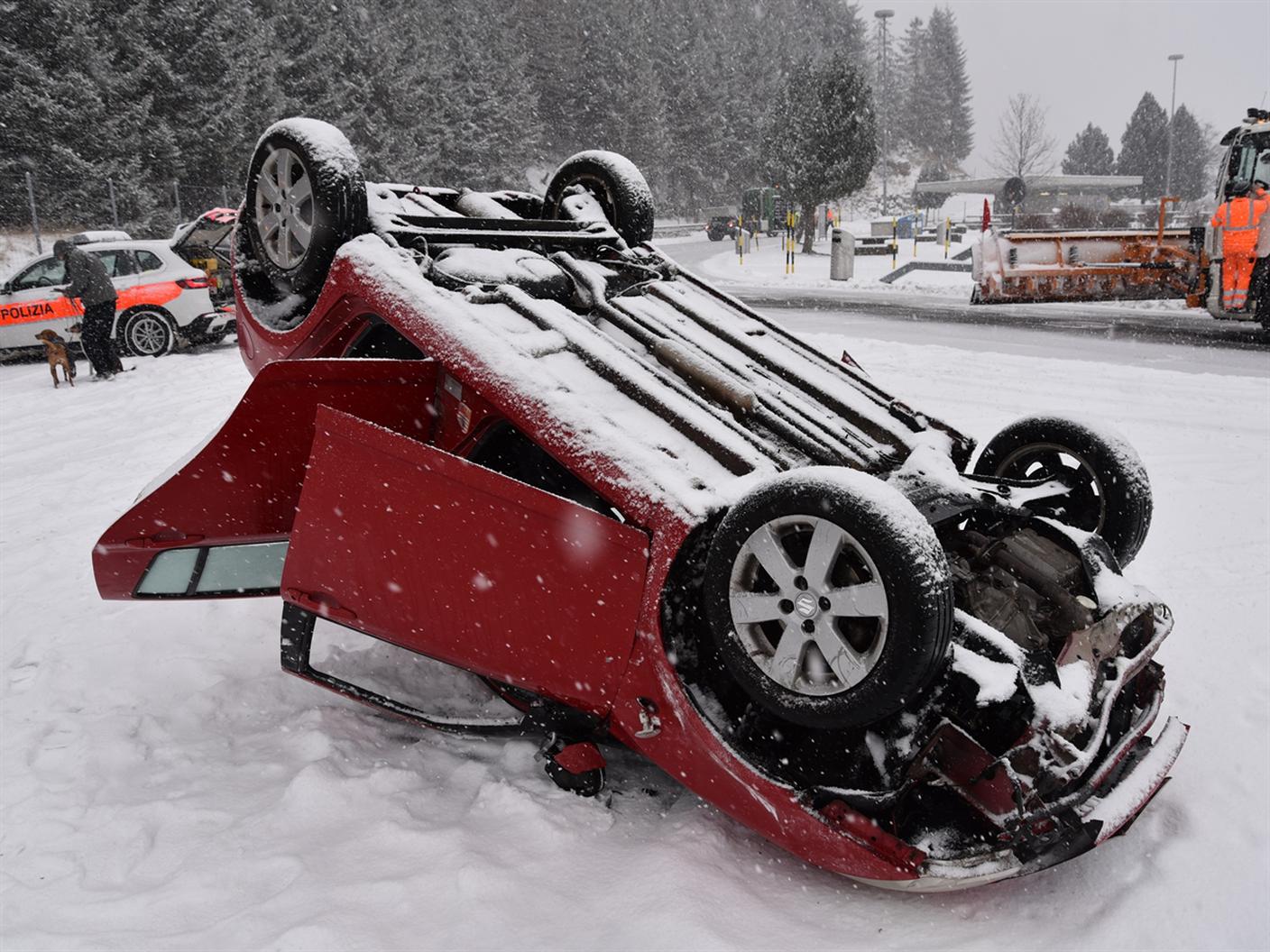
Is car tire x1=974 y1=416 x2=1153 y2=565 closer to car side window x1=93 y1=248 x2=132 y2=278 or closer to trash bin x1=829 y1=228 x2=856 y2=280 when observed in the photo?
car side window x1=93 y1=248 x2=132 y2=278

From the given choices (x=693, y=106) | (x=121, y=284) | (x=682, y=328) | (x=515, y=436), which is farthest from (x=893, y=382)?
(x=693, y=106)

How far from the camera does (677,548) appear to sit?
8.20 ft

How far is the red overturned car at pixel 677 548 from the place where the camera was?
2.31m

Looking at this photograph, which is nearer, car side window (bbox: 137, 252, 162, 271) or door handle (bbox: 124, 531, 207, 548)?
door handle (bbox: 124, 531, 207, 548)

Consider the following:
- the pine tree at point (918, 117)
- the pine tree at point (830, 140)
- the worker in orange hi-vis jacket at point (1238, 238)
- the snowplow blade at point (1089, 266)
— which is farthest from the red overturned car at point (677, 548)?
the pine tree at point (918, 117)

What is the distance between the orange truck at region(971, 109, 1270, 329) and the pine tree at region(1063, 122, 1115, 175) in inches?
2616

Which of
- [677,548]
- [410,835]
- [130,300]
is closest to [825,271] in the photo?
[130,300]

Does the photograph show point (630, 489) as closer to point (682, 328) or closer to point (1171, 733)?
point (682, 328)

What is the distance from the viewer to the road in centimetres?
1047

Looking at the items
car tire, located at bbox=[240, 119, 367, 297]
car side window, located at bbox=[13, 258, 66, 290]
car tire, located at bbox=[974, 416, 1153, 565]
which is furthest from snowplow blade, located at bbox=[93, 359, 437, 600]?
car side window, located at bbox=[13, 258, 66, 290]

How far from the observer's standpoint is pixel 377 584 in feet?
9.43

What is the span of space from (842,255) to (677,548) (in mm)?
21253

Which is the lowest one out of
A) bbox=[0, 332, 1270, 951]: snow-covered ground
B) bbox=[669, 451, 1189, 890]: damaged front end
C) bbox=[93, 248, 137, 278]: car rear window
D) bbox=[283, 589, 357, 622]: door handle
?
bbox=[0, 332, 1270, 951]: snow-covered ground

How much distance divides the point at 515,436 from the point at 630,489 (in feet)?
2.76
